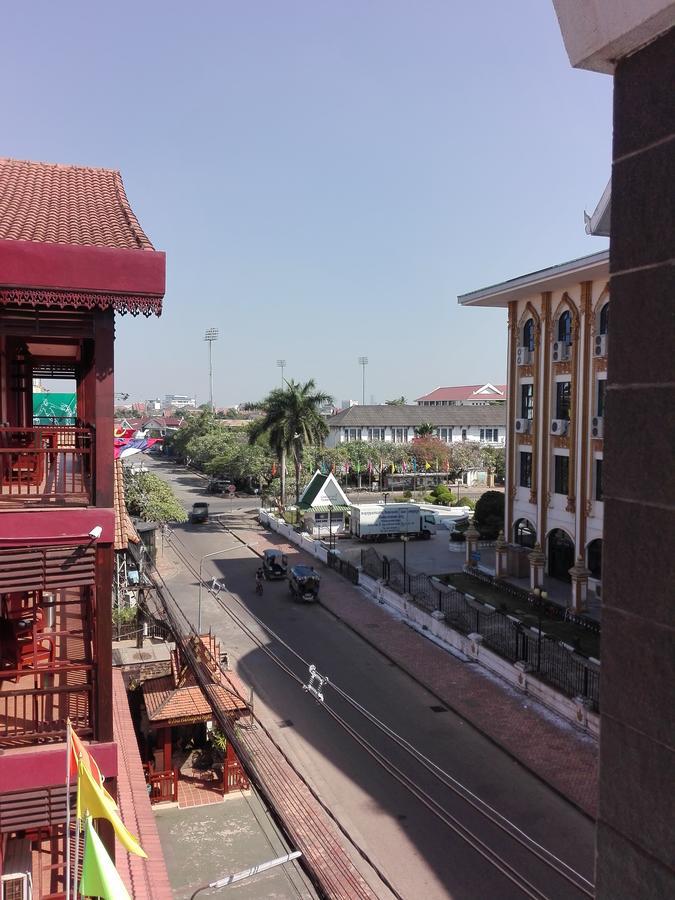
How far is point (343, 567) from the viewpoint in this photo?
30391mm

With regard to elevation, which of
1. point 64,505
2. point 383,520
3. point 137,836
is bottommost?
point 137,836

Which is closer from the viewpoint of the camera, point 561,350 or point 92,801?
point 92,801

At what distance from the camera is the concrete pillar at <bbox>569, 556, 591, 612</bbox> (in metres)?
22.2

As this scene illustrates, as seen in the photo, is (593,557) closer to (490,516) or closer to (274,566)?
(490,516)

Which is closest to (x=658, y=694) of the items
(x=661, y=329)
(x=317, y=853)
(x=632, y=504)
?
(x=632, y=504)

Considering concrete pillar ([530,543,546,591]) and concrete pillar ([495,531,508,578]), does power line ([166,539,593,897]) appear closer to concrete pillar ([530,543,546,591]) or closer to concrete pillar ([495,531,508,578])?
concrete pillar ([530,543,546,591])

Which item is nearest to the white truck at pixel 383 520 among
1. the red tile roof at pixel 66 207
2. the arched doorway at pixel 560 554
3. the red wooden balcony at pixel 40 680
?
the arched doorway at pixel 560 554

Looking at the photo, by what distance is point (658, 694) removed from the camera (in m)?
2.91

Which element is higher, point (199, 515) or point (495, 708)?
point (199, 515)

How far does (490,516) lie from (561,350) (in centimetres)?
1169

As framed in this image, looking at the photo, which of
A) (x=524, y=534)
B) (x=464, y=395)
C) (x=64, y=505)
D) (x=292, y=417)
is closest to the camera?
(x=64, y=505)

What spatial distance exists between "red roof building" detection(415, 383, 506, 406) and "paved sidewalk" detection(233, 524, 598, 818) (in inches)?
3285

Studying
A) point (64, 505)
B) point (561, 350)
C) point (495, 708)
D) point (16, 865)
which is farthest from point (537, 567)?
point (64, 505)

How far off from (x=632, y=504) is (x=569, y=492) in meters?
22.2
